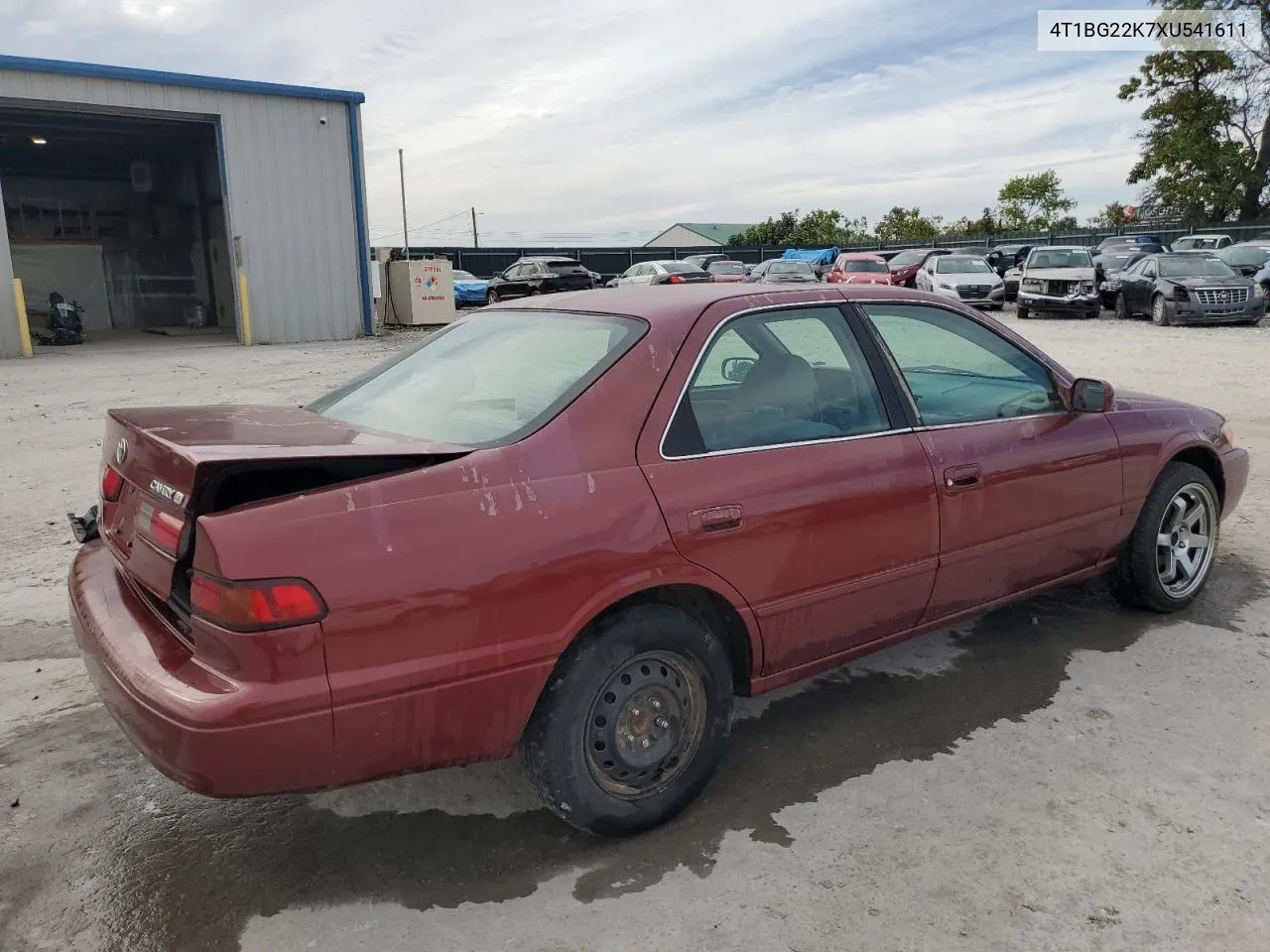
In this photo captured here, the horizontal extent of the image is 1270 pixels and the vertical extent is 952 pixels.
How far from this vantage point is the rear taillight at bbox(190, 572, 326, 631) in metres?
2.17

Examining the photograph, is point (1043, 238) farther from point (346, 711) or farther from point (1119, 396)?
point (346, 711)

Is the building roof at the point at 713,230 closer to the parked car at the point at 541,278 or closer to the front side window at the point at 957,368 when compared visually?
the parked car at the point at 541,278

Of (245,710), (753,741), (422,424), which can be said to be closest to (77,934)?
(245,710)

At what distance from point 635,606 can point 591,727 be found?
355mm

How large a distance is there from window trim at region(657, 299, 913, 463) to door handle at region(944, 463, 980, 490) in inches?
8.4

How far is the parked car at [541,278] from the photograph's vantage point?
28516 mm

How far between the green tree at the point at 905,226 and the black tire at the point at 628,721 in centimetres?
6227

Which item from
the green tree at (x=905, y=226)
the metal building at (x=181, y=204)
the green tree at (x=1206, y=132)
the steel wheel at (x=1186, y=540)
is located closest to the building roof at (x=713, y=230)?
the green tree at (x=905, y=226)

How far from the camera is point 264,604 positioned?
2.17 meters

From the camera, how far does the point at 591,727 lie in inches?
104

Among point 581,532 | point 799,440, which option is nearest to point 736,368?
point 799,440

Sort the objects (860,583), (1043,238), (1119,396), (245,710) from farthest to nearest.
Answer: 1. (1043,238)
2. (1119,396)
3. (860,583)
4. (245,710)

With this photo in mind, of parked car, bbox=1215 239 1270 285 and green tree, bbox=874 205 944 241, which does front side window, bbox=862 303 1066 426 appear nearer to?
parked car, bbox=1215 239 1270 285

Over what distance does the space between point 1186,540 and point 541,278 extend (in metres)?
25.5
